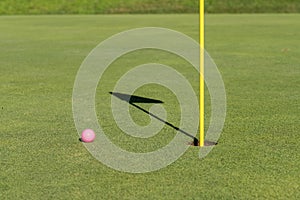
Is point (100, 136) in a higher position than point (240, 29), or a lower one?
higher

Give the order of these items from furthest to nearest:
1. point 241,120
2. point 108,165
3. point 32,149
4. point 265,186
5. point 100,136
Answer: point 241,120
point 100,136
point 32,149
point 108,165
point 265,186

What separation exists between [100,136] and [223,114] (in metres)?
1.98

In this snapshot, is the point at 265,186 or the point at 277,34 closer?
the point at 265,186

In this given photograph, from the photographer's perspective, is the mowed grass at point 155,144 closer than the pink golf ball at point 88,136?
Yes

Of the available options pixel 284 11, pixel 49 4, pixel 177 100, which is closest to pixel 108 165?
pixel 177 100

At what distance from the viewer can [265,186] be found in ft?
16.0

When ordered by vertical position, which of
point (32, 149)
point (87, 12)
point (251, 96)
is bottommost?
point (87, 12)

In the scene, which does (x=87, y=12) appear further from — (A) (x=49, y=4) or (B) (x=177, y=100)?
(B) (x=177, y=100)

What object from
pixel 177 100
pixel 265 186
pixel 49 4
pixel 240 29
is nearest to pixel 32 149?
pixel 265 186

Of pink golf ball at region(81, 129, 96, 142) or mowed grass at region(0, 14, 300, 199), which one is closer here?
mowed grass at region(0, 14, 300, 199)

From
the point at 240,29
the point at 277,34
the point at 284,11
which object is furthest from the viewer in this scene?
the point at 284,11

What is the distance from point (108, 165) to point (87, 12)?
1535 inches

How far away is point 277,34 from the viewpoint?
74.1 feet

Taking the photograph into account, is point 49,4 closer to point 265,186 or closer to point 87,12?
point 87,12
